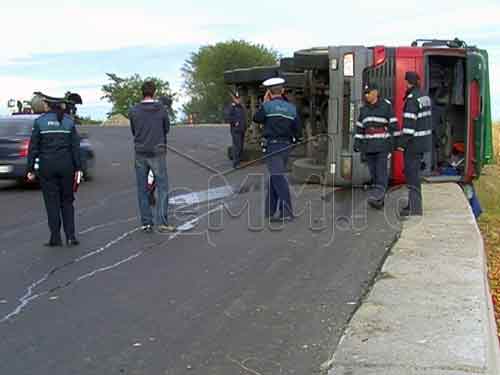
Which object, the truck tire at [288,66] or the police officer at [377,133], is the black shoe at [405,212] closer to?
the police officer at [377,133]

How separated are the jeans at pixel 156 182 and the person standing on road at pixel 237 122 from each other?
940 centimetres

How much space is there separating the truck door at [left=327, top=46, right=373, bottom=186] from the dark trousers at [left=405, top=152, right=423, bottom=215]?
2.06 metres

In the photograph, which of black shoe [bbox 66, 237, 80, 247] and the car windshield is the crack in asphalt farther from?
the car windshield

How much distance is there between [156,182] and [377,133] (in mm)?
3142

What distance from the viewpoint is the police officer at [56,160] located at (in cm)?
915

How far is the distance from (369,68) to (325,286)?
21.7 ft

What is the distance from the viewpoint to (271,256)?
8.29 meters

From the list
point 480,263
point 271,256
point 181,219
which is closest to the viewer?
point 480,263

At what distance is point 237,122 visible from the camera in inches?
765

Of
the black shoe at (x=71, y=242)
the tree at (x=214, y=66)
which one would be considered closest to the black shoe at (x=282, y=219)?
the black shoe at (x=71, y=242)

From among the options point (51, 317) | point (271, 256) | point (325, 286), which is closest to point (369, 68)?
point (271, 256)

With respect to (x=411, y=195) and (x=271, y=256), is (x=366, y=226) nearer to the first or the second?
(x=411, y=195)

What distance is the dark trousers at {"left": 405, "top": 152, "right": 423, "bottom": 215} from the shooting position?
10.4 meters

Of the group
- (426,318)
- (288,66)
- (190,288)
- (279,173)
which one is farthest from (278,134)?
(426,318)
